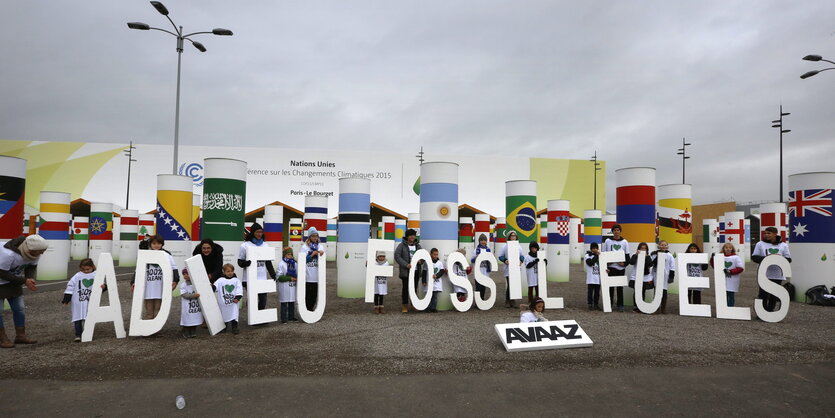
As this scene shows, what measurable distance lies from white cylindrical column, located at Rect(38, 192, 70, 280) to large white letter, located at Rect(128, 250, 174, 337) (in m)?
10.8

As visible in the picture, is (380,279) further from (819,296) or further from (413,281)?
(819,296)

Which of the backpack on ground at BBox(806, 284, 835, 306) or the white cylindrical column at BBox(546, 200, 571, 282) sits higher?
the white cylindrical column at BBox(546, 200, 571, 282)

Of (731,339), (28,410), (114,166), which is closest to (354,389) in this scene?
(28,410)

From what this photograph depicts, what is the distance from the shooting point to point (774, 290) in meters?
8.42

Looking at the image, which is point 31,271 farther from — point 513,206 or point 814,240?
point 814,240

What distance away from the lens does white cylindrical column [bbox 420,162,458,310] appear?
10.1m

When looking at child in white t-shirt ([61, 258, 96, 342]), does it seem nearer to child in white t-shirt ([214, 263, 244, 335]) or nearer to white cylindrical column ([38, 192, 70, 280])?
child in white t-shirt ([214, 263, 244, 335])

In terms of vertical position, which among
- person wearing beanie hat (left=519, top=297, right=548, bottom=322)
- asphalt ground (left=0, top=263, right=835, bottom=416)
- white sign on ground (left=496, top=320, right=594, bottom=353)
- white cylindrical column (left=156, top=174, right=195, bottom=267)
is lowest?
asphalt ground (left=0, top=263, right=835, bottom=416)

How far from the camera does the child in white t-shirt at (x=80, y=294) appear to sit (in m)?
7.00

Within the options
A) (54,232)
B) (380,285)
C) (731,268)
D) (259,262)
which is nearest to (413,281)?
(380,285)

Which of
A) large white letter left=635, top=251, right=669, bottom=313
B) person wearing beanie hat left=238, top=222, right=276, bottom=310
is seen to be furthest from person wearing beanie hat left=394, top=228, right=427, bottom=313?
large white letter left=635, top=251, right=669, bottom=313

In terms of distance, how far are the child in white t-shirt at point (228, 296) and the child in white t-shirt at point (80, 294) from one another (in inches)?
72.4

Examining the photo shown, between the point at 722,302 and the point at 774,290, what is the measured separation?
2.85 ft

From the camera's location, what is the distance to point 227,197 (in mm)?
10312
